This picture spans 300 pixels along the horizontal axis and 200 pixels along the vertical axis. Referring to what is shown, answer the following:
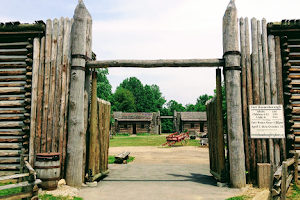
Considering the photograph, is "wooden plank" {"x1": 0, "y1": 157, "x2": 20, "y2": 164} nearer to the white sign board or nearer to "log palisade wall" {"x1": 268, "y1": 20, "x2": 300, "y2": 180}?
the white sign board

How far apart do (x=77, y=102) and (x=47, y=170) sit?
1.99 metres

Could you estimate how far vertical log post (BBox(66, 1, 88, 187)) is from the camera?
21.6 ft

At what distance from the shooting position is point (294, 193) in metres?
5.65

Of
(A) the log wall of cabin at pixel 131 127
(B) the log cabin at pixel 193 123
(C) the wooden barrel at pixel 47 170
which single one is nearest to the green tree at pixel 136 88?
(A) the log wall of cabin at pixel 131 127

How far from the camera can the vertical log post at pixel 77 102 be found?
6594mm

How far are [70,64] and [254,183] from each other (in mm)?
6222

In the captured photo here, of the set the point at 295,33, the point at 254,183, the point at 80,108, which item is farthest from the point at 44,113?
the point at 295,33

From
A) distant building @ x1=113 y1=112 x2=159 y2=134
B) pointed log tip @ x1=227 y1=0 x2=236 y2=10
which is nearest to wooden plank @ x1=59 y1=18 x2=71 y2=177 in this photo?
pointed log tip @ x1=227 y1=0 x2=236 y2=10

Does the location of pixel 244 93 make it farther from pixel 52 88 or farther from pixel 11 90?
pixel 11 90

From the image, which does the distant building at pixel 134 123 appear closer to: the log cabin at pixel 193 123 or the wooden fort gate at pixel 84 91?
the log cabin at pixel 193 123

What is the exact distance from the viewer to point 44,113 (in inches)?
271

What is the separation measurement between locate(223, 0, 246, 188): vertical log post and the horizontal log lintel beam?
1.31ft

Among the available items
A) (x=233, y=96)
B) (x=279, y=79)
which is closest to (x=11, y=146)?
(x=233, y=96)

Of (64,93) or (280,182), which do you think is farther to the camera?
(64,93)
